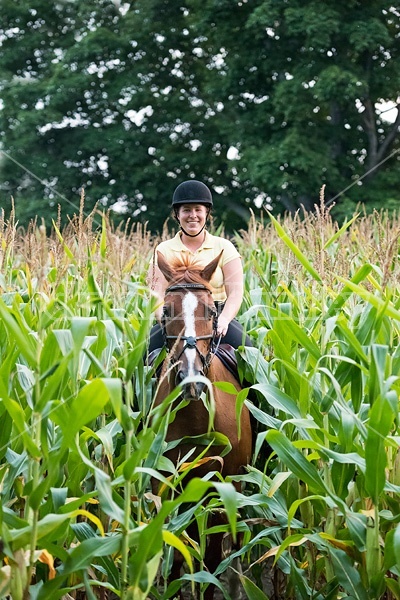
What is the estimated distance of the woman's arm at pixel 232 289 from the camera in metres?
4.65

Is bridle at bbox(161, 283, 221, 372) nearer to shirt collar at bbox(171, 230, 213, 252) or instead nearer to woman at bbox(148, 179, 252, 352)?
woman at bbox(148, 179, 252, 352)

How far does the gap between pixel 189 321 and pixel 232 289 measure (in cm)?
96

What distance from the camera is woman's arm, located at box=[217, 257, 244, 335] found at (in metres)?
4.65

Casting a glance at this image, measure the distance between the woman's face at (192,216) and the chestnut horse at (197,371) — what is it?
80 centimetres

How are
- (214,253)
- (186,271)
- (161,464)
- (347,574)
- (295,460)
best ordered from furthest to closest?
(214,253) < (186,271) < (161,464) < (295,460) < (347,574)

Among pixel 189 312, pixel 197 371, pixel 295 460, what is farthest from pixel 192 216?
pixel 295 460

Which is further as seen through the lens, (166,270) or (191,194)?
(191,194)

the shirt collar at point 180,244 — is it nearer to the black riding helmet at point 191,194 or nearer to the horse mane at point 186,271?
the black riding helmet at point 191,194

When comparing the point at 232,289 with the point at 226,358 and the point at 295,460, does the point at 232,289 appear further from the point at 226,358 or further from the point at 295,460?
the point at 295,460

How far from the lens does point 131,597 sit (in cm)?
300

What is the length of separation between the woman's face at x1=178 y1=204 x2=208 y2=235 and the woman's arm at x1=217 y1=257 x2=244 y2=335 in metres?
0.30

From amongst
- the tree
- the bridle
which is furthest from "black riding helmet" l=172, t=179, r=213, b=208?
the tree

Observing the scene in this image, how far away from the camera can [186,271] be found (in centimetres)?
416

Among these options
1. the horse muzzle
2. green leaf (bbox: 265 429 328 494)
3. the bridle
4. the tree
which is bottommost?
green leaf (bbox: 265 429 328 494)
